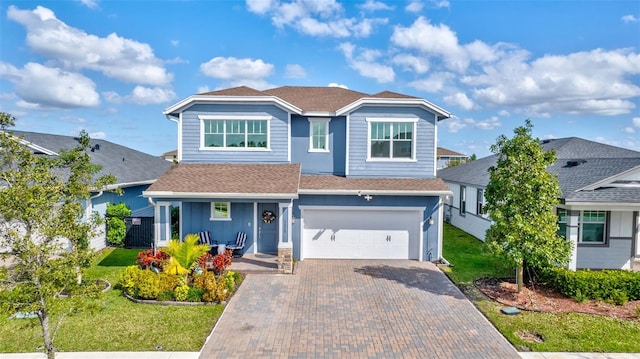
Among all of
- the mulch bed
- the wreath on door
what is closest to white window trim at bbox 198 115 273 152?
the wreath on door

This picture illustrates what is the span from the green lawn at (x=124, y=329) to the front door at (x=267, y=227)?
5.14 meters

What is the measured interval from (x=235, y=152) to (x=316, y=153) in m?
3.46

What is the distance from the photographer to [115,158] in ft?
72.5

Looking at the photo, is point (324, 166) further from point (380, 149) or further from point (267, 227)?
point (267, 227)

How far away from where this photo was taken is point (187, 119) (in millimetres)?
15664

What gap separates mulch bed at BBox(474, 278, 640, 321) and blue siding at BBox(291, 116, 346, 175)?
730cm

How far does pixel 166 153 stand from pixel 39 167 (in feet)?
171

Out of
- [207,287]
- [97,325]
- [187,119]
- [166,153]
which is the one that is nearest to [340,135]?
[187,119]

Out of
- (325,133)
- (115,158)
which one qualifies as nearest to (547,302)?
(325,133)

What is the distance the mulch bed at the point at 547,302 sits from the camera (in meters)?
10.3

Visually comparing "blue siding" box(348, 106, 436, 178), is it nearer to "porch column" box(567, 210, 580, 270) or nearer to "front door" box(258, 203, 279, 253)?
"front door" box(258, 203, 279, 253)

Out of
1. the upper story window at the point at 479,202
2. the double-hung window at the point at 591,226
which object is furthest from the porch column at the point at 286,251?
the upper story window at the point at 479,202

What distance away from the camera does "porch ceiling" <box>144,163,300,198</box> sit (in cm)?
1321

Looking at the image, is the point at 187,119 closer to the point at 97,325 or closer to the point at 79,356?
the point at 97,325
